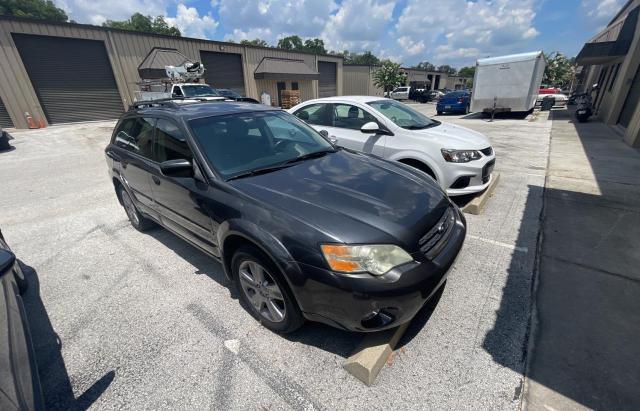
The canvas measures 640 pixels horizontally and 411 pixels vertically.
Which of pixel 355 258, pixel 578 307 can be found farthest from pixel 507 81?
pixel 355 258

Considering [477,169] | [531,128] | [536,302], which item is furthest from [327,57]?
[536,302]

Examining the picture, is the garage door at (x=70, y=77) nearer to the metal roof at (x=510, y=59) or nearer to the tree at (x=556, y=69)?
the metal roof at (x=510, y=59)

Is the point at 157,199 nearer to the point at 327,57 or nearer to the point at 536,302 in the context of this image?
the point at 536,302

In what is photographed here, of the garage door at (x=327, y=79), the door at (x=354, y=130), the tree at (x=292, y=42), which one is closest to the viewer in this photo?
the door at (x=354, y=130)

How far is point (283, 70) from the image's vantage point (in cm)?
2502

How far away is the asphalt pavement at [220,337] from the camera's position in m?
1.86

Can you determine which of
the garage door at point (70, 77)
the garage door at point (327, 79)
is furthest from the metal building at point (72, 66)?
the garage door at point (327, 79)

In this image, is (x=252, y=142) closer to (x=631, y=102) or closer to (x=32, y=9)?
(x=631, y=102)

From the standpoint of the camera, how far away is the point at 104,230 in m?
4.27

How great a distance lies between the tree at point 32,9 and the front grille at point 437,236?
58389 mm

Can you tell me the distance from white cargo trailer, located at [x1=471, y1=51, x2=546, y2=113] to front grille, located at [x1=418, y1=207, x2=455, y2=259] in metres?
16.5

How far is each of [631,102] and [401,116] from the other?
36.6 feet

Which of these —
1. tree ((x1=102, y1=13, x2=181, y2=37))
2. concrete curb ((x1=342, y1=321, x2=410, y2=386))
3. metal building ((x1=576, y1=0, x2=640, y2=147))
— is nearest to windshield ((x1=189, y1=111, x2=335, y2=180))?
concrete curb ((x1=342, y1=321, x2=410, y2=386))

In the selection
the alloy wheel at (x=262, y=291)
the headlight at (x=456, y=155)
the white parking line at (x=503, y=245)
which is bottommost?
the white parking line at (x=503, y=245)
